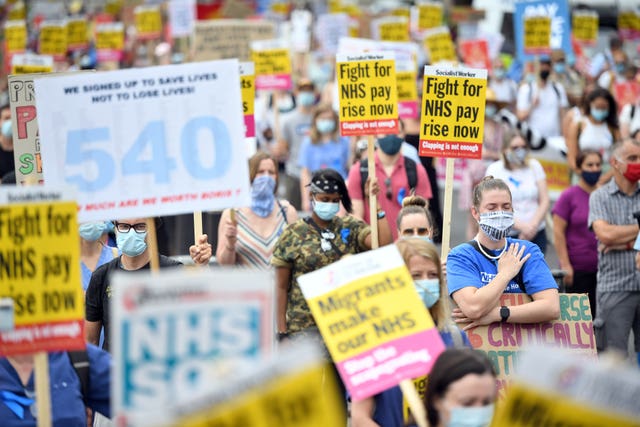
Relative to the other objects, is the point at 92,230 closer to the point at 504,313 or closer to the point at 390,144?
the point at 504,313

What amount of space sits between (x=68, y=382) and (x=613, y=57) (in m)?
18.2

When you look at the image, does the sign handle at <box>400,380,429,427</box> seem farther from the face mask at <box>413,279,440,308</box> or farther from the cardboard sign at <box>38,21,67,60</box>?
the cardboard sign at <box>38,21,67,60</box>

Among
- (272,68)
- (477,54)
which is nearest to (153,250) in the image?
(272,68)

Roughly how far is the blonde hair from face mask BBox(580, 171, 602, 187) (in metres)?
4.80

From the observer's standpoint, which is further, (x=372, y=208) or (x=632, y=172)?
(x=632, y=172)

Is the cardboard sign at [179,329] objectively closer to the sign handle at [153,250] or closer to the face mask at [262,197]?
the sign handle at [153,250]

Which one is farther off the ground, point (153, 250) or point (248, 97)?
point (153, 250)

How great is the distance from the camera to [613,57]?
22.1m

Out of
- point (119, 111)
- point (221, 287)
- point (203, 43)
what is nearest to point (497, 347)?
point (119, 111)

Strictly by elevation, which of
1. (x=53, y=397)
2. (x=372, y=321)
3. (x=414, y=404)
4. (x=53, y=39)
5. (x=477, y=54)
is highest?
(x=372, y=321)

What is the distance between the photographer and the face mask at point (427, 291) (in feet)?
18.7

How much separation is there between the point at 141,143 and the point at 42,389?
4.78 feet

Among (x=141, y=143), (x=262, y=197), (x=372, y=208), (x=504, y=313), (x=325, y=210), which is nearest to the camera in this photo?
(x=141, y=143)

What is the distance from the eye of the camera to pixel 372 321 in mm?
5102
